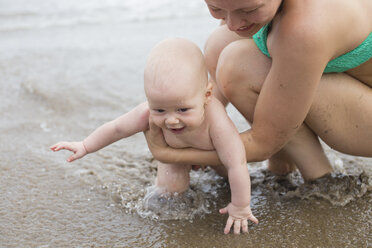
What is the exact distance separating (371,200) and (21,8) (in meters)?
8.01

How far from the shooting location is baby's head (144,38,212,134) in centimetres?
196

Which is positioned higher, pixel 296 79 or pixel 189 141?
pixel 296 79

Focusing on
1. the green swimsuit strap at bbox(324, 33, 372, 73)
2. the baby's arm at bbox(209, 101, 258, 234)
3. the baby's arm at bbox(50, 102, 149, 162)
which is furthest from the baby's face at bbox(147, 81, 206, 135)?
the green swimsuit strap at bbox(324, 33, 372, 73)

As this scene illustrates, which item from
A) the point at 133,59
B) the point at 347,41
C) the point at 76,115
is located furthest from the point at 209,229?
the point at 133,59

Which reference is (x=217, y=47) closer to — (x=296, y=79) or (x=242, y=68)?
(x=242, y=68)

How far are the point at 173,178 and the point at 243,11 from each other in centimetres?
96

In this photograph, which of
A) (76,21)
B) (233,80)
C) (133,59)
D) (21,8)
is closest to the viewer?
(233,80)

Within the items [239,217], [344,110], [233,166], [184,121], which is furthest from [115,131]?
[344,110]

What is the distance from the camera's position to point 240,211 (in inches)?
84.0

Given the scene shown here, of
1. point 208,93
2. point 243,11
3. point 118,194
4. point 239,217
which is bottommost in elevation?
point 118,194

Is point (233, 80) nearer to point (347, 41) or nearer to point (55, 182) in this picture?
point (347, 41)

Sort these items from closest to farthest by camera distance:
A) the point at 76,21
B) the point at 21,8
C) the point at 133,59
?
the point at 133,59 < the point at 76,21 < the point at 21,8

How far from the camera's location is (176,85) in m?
1.96

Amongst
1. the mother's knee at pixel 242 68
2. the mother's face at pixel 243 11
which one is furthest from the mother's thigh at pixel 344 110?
the mother's face at pixel 243 11
